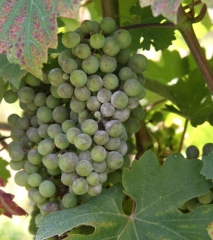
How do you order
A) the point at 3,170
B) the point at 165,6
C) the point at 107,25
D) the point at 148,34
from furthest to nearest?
the point at 3,170, the point at 148,34, the point at 107,25, the point at 165,6

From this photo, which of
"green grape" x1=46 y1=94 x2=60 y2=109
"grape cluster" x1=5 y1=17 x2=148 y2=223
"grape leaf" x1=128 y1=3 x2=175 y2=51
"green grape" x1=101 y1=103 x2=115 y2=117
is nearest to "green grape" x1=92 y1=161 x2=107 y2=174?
"grape cluster" x1=5 y1=17 x2=148 y2=223

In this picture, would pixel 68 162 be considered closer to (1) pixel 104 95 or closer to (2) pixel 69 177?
(2) pixel 69 177

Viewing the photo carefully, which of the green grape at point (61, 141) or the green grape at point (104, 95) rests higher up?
the green grape at point (104, 95)

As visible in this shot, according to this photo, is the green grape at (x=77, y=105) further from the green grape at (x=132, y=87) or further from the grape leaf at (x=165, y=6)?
the grape leaf at (x=165, y=6)

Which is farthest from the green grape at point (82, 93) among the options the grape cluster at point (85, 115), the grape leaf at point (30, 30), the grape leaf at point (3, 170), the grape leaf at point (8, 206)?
the grape leaf at point (3, 170)

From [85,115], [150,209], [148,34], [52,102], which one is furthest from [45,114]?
[148,34]

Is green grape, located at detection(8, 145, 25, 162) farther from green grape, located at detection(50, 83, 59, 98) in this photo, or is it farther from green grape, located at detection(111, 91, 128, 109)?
green grape, located at detection(111, 91, 128, 109)

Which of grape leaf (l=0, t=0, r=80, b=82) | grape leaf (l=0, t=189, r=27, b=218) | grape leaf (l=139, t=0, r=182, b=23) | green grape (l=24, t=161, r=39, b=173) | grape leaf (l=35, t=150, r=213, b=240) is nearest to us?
grape leaf (l=139, t=0, r=182, b=23)
